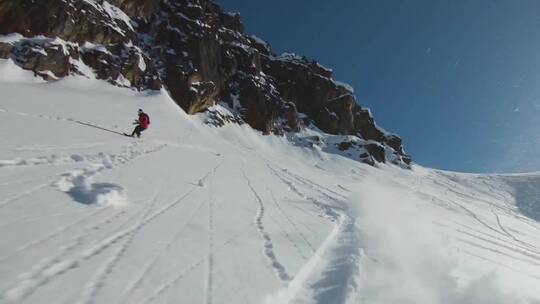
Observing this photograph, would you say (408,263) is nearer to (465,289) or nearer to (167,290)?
(465,289)

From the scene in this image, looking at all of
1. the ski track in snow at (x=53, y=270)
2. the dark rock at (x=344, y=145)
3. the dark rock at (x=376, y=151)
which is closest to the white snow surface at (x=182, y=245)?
the ski track in snow at (x=53, y=270)

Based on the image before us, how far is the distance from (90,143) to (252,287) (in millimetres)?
9950

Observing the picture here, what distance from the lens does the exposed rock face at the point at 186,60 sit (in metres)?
38.7

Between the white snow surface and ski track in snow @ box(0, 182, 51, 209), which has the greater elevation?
the white snow surface

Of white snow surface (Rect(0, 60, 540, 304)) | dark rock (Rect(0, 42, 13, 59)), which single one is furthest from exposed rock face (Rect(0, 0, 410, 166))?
white snow surface (Rect(0, 60, 540, 304))

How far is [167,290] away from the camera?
4.15 meters

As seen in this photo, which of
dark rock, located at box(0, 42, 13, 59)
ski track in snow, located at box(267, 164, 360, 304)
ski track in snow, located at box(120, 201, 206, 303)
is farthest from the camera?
dark rock, located at box(0, 42, 13, 59)

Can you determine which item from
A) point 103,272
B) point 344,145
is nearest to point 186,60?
point 344,145

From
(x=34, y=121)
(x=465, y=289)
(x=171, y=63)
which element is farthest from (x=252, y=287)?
(x=171, y=63)

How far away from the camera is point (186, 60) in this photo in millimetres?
61125

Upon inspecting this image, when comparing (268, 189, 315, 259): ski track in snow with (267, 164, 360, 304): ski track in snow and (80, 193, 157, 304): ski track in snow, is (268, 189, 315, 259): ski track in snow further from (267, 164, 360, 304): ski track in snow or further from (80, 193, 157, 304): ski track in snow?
(80, 193, 157, 304): ski track in snow

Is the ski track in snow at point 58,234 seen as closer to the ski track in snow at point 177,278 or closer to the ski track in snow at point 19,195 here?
the ski track in snow at point 19,195

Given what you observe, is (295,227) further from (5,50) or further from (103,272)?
(5,50)

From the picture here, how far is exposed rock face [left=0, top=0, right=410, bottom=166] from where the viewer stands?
38.7 m
